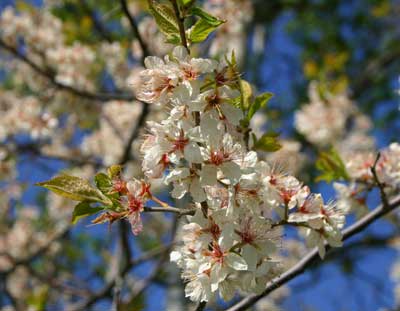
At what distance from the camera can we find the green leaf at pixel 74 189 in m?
1.18

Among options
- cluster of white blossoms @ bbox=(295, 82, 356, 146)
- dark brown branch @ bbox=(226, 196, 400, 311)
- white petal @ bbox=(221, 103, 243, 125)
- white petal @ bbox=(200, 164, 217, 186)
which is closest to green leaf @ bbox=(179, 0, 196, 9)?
white petal @ bbox=(221, 103, 243, 125)

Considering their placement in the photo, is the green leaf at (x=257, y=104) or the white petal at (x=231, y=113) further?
the green leaf at (x=257, y=104)

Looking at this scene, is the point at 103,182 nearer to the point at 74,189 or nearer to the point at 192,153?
the point at 74,189

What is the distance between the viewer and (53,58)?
4.08 m

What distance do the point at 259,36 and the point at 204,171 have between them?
17.7 ft

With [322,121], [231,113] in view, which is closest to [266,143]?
[231,113]

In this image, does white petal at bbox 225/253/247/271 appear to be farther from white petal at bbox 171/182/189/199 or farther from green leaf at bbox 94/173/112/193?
green leaf at bbox 94/173/112/193

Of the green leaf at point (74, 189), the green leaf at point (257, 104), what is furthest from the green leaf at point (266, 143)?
the green leaf at point (74, 189)

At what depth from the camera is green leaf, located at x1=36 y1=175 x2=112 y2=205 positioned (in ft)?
3.86

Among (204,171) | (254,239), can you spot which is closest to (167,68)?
(204,171)

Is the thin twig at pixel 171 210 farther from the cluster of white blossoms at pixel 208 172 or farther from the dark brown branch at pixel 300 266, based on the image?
the dark brown branch at pixel 300 266

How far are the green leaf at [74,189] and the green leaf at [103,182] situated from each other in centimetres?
1

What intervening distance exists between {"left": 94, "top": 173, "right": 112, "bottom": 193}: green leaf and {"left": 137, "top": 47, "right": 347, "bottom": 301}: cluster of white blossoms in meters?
0.11

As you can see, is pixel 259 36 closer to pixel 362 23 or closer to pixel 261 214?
pixel 362 23
